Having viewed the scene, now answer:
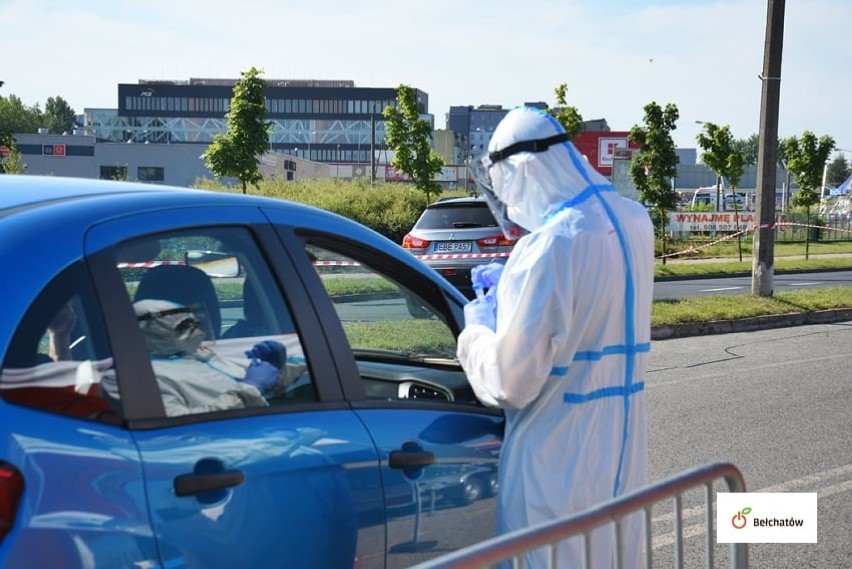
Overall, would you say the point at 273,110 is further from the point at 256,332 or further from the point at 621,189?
the point at 256,332

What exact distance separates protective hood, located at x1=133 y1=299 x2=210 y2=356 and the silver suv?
12.9 metres

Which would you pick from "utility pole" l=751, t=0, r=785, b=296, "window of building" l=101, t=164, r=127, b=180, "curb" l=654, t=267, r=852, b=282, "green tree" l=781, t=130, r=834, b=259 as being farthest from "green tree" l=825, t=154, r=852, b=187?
"utility pole" l=751, t=0, r=785, b=296

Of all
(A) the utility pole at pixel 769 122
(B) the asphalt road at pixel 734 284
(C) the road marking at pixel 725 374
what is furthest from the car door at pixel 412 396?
(B) the asphalt road at pixel 734 284

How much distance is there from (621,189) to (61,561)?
82.2 ft

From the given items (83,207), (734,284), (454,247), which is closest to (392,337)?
(83,207)

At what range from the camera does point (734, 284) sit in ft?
79.9

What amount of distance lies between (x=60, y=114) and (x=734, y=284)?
163m

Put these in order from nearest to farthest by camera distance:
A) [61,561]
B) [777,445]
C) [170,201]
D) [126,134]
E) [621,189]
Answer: [61,561] < [170,201] < [777,445] < [621,189] < [126,134]

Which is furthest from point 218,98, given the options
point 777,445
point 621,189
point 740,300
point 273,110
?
point 777,445

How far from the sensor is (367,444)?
2.97m

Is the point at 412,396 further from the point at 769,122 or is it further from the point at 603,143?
the point at 603,143

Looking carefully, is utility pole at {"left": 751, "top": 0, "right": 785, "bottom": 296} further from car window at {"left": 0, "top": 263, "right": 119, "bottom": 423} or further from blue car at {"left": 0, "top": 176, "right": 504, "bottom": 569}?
car window at {"left": 0, "top": 263, "right": 119, "bottom": 423}

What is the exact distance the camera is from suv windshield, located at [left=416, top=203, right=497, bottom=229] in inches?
652

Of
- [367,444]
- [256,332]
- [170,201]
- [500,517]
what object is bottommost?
[500,517]
